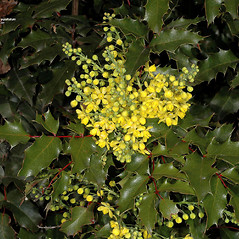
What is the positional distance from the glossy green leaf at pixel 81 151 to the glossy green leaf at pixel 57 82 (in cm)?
25

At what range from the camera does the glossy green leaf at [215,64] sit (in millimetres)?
1406

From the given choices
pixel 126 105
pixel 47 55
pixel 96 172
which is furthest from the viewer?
pixel 47 55

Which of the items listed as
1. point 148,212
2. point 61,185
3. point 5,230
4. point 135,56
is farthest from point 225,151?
point 5,230

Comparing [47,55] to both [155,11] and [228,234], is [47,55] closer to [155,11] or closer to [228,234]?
[155,11]

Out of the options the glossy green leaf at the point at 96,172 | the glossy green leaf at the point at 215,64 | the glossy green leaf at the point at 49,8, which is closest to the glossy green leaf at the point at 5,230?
the glossy green leaf at the point at 96,172

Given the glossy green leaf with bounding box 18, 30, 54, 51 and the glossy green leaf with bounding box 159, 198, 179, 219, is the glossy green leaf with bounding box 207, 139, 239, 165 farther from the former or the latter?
the glossy green leaf with bounding box 18, 30, 54, 51

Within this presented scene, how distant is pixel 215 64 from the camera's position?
1.41 m

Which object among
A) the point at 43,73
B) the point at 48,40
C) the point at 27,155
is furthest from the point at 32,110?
the point at 27,155

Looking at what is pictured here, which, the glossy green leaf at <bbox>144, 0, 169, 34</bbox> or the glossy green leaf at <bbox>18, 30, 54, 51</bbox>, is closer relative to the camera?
the glossy green leaf at <bbox>144, 0, 169, 34</bbox>

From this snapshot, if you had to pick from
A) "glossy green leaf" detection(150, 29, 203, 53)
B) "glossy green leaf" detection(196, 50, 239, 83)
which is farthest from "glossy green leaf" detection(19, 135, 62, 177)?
"glossy green leaf" detection(196, 50, 239, 83)

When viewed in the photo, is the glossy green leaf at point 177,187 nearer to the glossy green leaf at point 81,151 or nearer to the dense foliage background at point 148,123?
the dense foliage background at point 148,123

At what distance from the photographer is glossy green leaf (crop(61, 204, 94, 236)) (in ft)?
4.45

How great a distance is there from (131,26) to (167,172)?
488 mm

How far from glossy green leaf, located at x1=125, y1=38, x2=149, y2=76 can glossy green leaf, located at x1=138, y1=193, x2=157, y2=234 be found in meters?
0.38
